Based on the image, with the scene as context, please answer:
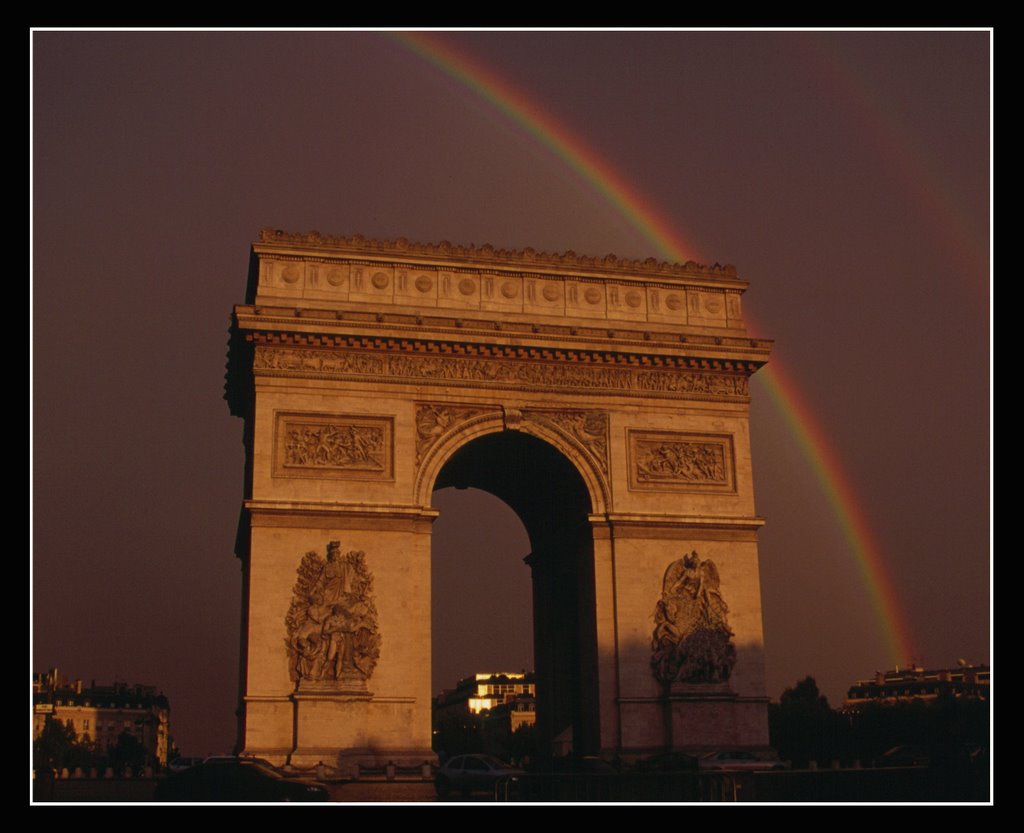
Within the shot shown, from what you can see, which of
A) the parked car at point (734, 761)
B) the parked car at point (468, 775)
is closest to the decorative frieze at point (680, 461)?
the parked car at point (734, 761)

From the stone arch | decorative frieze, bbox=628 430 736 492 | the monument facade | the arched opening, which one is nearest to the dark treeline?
the arched opening

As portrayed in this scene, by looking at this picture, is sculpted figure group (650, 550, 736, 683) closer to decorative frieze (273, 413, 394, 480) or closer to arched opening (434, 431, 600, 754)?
arched opening (434, 431, 600, 754)

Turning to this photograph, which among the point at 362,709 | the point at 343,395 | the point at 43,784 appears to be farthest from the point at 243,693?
the point at 343,395

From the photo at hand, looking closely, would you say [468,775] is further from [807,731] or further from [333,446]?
[807,731]

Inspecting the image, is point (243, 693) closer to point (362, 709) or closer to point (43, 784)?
point (362, 709)

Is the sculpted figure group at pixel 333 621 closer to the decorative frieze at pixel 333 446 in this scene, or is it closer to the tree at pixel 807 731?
the decorative frieze at pixel 333 446

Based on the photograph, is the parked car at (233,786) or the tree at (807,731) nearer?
the parked car at (233,786)
